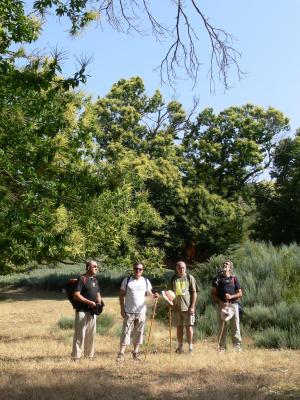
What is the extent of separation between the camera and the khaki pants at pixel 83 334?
375 inches

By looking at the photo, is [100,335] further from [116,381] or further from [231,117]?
[231,117]

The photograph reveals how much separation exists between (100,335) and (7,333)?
144 inches

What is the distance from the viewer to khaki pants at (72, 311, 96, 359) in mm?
9516

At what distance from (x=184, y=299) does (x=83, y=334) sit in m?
2.12

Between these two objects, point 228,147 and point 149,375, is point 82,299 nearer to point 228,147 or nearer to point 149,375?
point 149,375

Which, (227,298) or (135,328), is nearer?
(135,328)

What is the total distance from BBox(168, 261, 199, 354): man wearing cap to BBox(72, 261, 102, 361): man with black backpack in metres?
1.68

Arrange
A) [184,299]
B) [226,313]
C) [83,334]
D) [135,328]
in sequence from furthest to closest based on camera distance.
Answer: [226,313], [184,299], [135,328], [83,334]

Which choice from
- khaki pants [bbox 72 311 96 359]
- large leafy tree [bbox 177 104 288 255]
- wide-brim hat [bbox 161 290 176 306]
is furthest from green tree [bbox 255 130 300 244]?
khaki pants [bbox 72 311 96 359]

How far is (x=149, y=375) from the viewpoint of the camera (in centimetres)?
792

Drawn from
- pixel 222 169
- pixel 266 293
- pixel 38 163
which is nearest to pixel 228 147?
pixel 222 169

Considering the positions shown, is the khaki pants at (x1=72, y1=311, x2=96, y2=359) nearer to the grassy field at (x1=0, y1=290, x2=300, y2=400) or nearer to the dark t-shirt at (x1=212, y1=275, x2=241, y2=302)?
the grassy field at (x1=0, y1=290, x2=300, y2=400)

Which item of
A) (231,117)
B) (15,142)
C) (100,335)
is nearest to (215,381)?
(15,142)

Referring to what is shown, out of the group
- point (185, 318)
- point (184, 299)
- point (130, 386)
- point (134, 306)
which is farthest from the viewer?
point (185, 318)
